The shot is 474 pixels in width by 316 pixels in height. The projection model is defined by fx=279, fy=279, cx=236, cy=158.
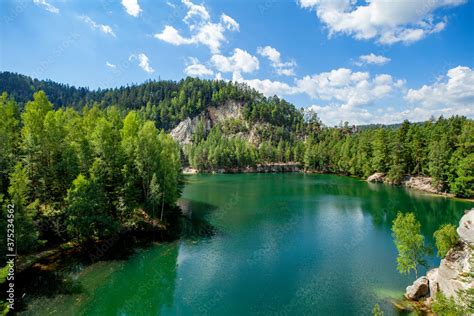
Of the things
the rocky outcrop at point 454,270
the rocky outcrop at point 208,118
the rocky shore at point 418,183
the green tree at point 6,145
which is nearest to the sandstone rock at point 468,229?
the rocky outcrop at point 454,270

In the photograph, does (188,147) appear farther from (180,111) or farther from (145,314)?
(145,314)

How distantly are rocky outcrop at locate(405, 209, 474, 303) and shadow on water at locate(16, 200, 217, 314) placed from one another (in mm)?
20412

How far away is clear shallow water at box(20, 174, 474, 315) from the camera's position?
2184cm

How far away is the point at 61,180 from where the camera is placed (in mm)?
32219

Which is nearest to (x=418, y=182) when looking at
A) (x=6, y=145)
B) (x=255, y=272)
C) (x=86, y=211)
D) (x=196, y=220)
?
(x=196, y=220)

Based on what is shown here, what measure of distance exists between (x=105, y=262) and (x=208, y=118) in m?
169

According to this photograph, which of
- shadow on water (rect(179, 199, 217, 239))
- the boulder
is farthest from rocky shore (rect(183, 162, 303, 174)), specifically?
the boulder

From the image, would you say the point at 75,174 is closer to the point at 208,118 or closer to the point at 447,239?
the point at 447,239

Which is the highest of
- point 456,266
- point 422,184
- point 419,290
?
point 456,266

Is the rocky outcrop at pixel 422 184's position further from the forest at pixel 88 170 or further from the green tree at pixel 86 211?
A: the green tree at pixel 86 211

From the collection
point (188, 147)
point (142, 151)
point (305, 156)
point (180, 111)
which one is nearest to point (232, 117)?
point (180, 111)

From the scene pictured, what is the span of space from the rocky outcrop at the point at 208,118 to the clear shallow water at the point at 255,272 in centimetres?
12941

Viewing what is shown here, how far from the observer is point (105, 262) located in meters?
28.9

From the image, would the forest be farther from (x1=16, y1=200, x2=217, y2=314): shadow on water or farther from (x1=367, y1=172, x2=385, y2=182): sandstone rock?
(x1=367, y1=172, x2=385, y2=182): sandstone rock
